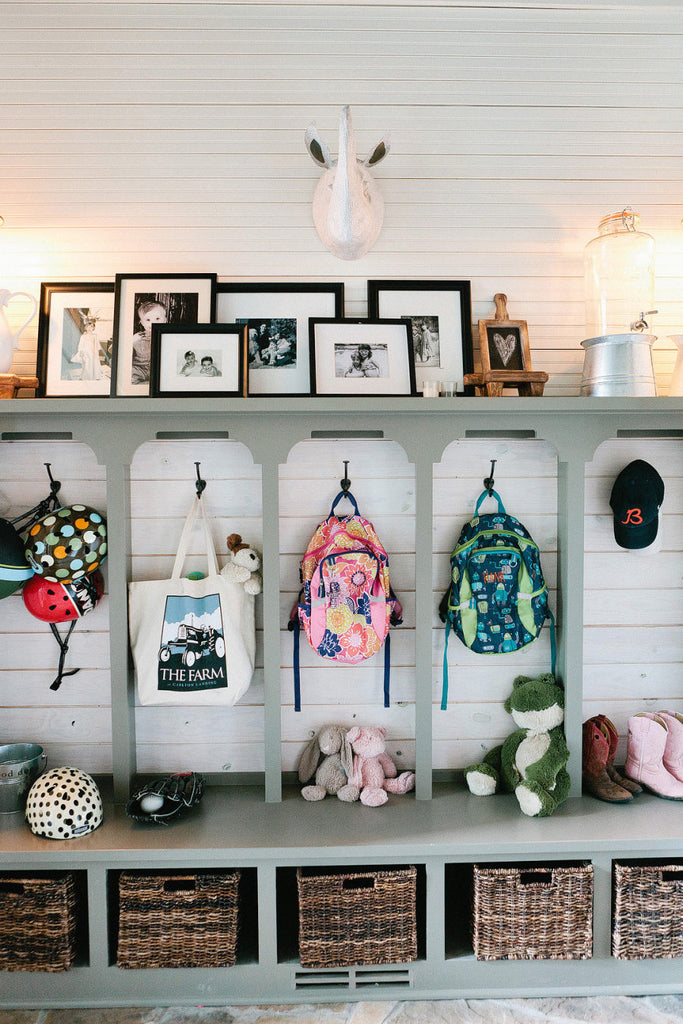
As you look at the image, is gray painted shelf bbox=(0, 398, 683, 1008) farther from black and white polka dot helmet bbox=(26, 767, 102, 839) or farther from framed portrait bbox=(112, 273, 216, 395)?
framed portrait bbox=(112, 273, 216, 395)

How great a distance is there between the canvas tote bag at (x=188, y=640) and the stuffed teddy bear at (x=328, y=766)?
29 centimetres

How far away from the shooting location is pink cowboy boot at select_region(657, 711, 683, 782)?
6.85 feet

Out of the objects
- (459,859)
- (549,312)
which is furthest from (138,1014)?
(549,312)

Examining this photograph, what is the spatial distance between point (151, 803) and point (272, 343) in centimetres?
134

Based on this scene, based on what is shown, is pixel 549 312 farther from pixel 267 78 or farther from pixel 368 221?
pixel 267 78

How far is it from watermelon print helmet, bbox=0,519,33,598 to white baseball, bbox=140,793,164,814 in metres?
0.69

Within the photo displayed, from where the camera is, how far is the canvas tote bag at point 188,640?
6.77 feet

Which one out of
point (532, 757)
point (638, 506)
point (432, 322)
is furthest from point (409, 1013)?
point (432, 322)

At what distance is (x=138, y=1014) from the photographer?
1.76m

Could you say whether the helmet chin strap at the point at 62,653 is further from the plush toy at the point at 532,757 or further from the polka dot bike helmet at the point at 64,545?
the plush toy at the point at 532,757

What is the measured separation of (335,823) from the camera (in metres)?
1.91

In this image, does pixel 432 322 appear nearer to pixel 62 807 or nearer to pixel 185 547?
pixel 185 547

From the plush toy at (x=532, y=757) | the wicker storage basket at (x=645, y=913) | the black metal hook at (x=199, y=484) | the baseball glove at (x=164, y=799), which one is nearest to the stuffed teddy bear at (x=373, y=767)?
the plush toy at (x=532, y=757)

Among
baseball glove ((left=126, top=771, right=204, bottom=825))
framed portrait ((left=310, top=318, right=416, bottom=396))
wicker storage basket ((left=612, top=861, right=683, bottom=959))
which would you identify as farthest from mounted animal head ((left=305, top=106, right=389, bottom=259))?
wicker storage basket ((left=612, top=861, right=683, bottom=959))
